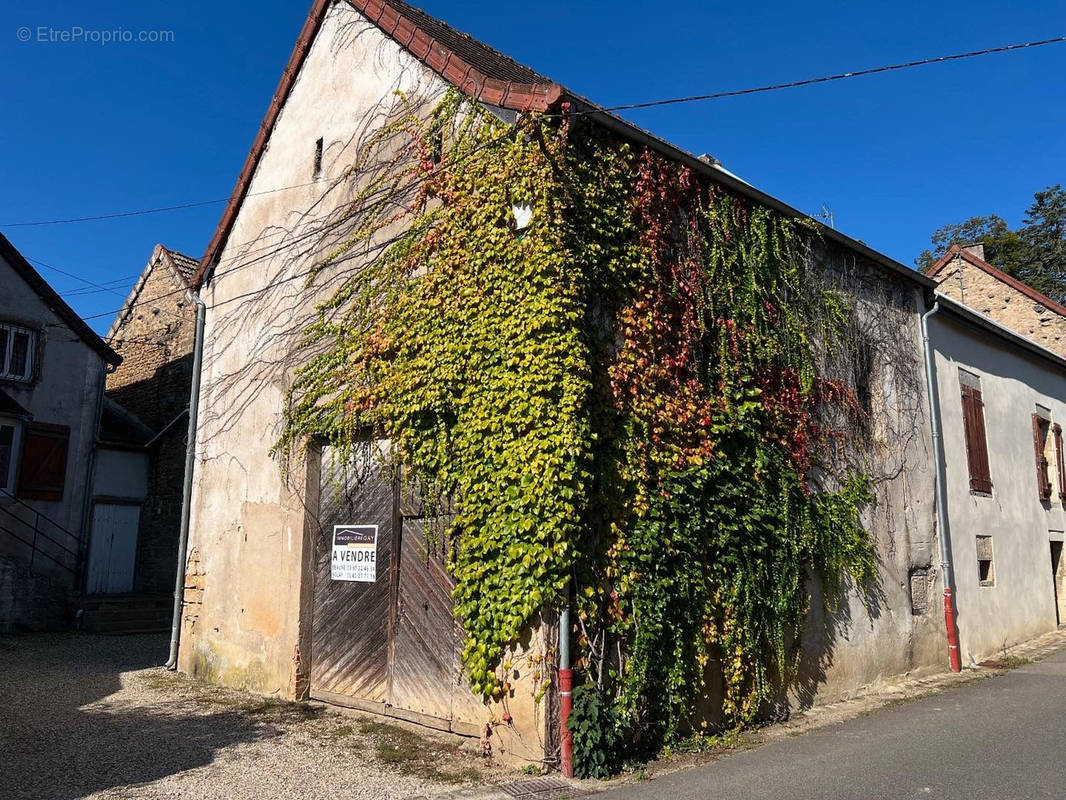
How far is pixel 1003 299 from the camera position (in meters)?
19.6

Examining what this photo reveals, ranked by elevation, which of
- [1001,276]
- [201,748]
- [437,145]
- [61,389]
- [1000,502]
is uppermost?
[1001,276]

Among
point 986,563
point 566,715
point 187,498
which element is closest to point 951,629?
point 986,563

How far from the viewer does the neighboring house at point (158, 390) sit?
58.6 feet

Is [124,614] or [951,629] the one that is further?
[124,614]

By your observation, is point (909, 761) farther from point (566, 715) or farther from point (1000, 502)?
point (1000, 502)

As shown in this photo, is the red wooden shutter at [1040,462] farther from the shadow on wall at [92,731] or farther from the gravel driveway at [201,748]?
the shadow on wall at [92,731]

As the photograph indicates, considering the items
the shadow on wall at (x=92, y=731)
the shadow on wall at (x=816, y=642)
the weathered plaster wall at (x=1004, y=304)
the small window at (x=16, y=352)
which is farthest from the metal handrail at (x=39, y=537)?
the weathered plaster wall at (x=1004, y=304)

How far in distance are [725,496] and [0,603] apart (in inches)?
563

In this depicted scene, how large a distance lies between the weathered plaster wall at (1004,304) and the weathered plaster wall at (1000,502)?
179 inches

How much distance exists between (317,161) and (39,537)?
1089 centimetres

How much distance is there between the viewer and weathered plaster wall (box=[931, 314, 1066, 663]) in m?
11.5

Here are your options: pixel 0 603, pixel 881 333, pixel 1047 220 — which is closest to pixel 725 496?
pixel 881 333

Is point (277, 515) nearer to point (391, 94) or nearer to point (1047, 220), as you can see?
point (391, 94)

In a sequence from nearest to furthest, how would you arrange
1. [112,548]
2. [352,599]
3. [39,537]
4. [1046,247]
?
1. [352,599]
2. [39,537]
3. [112,548]
4. [1046,247]
